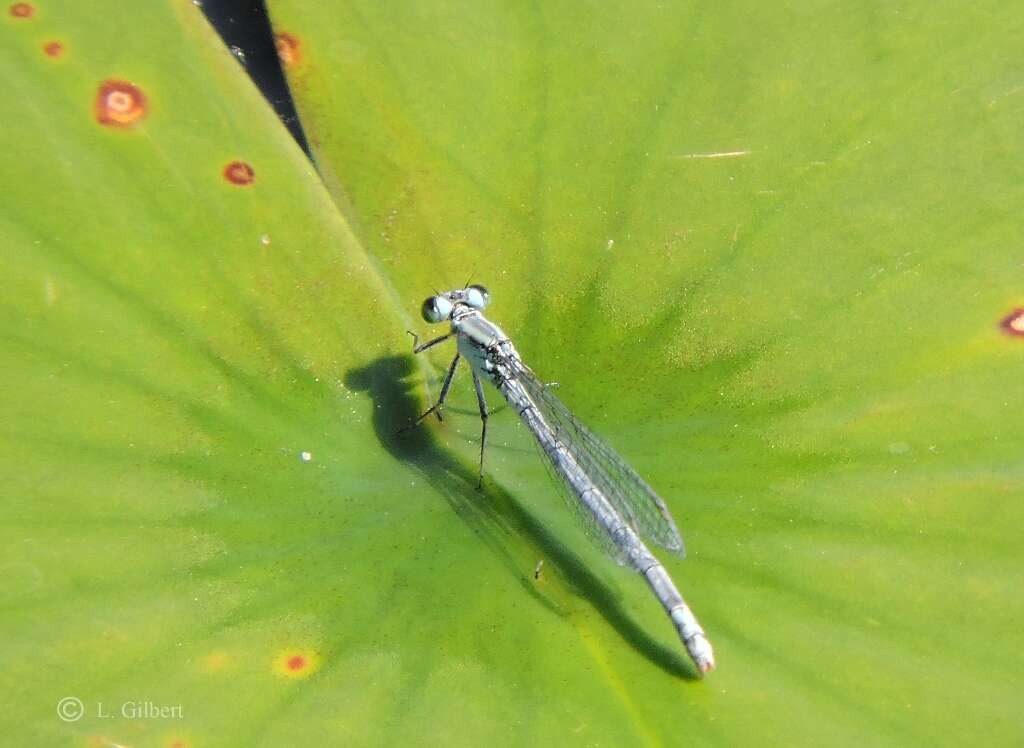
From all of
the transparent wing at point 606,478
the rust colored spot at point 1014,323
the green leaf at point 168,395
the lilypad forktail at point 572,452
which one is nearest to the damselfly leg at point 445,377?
the lilypad forktail at point 572,452

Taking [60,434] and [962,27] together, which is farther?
[962,27]

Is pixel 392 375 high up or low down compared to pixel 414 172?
down

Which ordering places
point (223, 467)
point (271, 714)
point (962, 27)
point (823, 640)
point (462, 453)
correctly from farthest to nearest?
point (962, 27)
point (462, 453)
point (223, 467)
point (823, 640)
point (271, 714)

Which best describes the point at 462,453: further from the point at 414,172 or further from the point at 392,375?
the point at 414,172

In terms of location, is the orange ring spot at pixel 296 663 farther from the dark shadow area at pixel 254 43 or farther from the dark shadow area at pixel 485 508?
the dark shadow area at pixel 254 43

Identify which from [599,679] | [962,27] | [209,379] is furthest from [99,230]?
[962,27]
